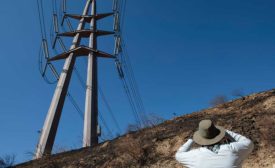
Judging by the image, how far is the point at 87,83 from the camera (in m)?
18.4

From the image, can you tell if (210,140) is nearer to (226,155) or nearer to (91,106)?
(226,155)

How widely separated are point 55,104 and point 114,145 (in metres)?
6.36

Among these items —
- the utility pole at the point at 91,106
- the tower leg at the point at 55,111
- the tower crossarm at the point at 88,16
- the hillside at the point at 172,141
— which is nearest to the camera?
the hillside at the point at 172,141

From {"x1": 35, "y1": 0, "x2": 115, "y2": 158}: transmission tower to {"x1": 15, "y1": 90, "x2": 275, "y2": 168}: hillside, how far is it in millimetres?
2397

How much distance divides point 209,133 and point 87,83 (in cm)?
1512

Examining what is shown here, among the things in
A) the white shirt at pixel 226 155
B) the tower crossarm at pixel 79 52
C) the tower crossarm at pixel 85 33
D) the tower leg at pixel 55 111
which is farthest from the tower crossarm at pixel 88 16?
the white shirt at pixel 226 155

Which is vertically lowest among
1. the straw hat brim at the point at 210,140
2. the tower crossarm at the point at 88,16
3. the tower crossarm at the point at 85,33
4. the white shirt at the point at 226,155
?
the white shirt at the point at 226,155

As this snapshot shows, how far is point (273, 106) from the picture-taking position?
9.55 metres

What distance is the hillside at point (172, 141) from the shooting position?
8449 mm

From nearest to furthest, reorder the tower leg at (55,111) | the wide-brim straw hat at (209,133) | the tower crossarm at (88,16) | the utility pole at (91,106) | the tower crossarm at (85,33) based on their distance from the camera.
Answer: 1. the wide-brim straw hat at (209,133)
2. the tower leg at (55,111)
3. the utility pole at (91,106)
4. the tower crossarm at (85,33)
5. the tower crossarm at (88,16)

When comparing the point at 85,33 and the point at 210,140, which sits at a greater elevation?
the point at 85,33

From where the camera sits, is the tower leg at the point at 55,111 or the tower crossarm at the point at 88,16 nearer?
the tower leg at the point at 55,111

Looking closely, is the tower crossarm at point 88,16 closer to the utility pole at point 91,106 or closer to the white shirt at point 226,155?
the utility pole at point 91,106

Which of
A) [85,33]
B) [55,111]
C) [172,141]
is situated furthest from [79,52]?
[172,141]
